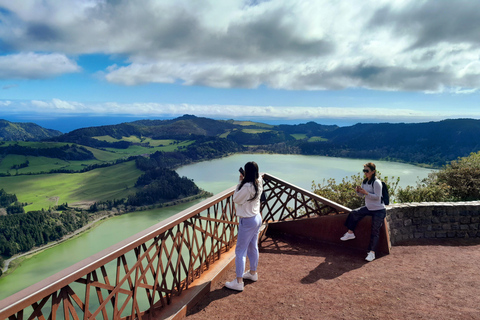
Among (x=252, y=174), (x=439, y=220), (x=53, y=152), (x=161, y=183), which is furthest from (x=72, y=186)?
(x=252, y=174)

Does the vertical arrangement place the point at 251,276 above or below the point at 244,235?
below

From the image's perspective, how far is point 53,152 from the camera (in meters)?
159

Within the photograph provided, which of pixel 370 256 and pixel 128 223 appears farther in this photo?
pixel 128 223

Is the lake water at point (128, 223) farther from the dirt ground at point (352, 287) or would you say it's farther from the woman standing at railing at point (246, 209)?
the woman standing at railing at point (246, 209)

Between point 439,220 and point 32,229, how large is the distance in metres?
87.2

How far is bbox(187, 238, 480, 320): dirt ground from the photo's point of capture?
3.33m

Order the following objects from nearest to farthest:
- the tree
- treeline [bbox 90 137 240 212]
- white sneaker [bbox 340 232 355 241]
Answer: white sneaker [bbox 340 232 355 241], the tree, treeline [bbox 90 137 240 212]

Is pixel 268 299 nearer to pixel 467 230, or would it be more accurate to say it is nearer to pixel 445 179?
pixel 467 230

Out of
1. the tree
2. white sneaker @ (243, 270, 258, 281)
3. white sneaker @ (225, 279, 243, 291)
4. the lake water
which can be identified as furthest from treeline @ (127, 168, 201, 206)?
white sneaker @ (225, 279, 243, 291)

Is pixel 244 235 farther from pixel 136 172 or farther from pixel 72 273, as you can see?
pixel 136 172

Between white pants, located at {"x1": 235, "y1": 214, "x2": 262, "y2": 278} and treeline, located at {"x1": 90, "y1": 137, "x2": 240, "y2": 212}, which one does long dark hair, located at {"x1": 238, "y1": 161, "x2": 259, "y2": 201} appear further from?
treeline, located at {"x1": 90, "y1": 137, "x2": 240, "y2": 212}

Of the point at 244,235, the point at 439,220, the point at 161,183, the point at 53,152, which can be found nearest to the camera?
the point at 244,235

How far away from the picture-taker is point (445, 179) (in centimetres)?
1049

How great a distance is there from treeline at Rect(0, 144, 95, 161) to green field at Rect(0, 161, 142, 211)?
32.4m
